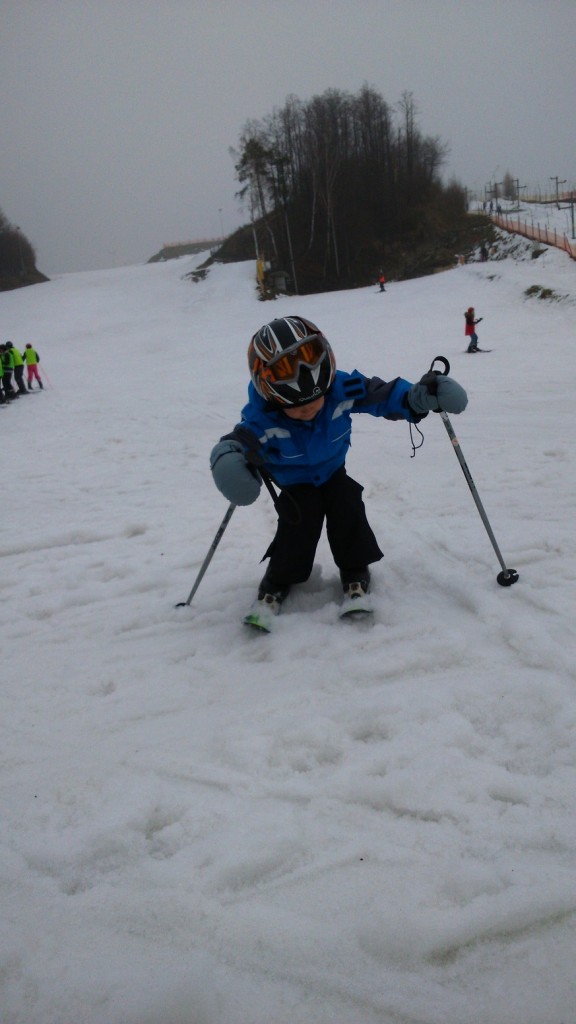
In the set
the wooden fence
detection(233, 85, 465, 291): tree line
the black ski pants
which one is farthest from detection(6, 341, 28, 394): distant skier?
detection(233, 85, 465, 291): tree line

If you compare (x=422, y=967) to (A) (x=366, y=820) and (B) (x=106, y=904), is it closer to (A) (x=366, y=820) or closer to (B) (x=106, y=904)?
(A) (x=366, y=820)

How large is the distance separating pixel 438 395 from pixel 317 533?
1.10 m

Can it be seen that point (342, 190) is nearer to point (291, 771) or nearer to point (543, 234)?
point (543, 234)

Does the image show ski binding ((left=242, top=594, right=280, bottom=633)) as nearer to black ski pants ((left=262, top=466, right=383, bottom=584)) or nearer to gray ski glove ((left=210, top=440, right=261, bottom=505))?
black ski pants ((left=262, top=466, right=383, bottom=584))

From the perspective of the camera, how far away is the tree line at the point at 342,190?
141 ft

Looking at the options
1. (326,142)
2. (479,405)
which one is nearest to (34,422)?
(479,405)

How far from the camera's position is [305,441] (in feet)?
10.9

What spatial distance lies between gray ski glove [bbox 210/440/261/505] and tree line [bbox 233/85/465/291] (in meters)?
42.7

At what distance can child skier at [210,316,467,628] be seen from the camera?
305 cm

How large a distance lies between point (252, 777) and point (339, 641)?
0.99 metres

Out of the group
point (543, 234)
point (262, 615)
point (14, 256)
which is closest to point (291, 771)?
point (262, 615)

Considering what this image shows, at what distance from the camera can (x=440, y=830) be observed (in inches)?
76.0

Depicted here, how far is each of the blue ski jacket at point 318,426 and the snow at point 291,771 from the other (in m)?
0.84

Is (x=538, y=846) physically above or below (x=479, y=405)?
below
